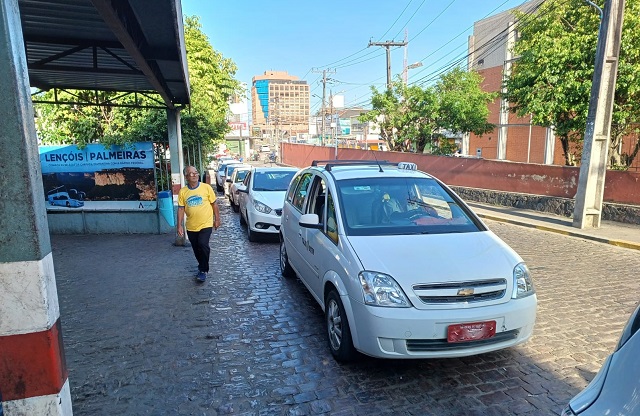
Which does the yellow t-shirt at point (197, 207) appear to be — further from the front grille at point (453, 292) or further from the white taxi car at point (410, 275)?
the front grille at point (453, 292)

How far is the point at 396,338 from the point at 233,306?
2.74m

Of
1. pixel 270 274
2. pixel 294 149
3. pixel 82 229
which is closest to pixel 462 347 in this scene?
pixel 270 274

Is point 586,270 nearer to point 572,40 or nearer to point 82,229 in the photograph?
point 572,40

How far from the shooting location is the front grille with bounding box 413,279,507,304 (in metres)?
3.32

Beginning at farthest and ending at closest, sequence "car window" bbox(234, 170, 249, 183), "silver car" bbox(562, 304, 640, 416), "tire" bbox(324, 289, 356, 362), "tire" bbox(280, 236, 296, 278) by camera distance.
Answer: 1. "car window" bbox(234, 170, 249, 183)
2. "tire" bbox(280, 236, 296, 278)
3. "tire" bbox(324, 289, 356, 362)
4. "silver car" bbox(562, 304, 640, 416)

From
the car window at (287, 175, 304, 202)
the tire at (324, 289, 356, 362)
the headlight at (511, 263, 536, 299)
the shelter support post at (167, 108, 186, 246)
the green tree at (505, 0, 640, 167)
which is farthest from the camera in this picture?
the green tree at (505, 0, 640, 167)

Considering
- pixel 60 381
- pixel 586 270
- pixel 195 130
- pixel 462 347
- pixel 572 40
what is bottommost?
pixel 586 270

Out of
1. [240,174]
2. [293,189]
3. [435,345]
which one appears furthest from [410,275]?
[240,174]

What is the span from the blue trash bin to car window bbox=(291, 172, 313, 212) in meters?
5.18

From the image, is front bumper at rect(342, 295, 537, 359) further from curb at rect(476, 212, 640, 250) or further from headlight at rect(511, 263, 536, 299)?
curb at rect(476, 212, 640, 250)

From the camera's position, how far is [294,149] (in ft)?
145

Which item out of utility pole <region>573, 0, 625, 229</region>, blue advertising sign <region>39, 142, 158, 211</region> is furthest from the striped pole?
utility pole <region>573, 0, 625, 229</region>

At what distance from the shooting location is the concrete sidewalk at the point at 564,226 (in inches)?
367

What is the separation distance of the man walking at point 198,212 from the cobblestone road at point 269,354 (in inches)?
21.9
